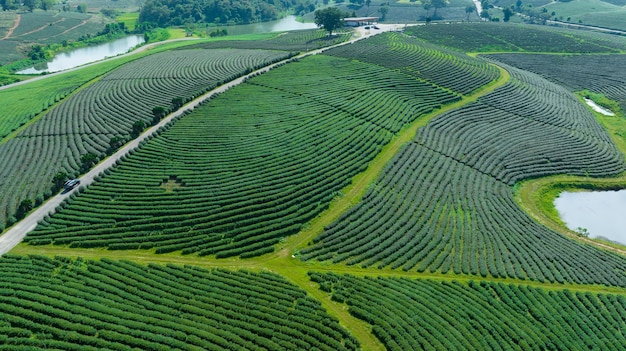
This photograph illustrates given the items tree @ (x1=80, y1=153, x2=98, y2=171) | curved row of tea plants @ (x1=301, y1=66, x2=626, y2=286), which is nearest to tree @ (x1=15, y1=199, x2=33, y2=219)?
tree @ (x1=80, y1=153, x2=98, y2=171)

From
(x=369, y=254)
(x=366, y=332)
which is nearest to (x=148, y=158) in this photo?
(x=369, y=254)

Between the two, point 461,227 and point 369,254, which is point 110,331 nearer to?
point 369,254

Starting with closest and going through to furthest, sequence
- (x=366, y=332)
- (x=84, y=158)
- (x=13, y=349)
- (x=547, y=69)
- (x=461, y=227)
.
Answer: (x=13, y=349) → (x=366, y=332) → (x=461, y=227) → (x=84, y=158) → (x=547, y=69)

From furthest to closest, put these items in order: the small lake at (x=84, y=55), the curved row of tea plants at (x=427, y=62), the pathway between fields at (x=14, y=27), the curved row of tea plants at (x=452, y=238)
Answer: the pathway between fields at (x=14, y=27)
the small lake at (x=84, y=55)
the curved row of tea plants at (x=427, y=62)
the curved row of tea plants at (x=452, y=238)

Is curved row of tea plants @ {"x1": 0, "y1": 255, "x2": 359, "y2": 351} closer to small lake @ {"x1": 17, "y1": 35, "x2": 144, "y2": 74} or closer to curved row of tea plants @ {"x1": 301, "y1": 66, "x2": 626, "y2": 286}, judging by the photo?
curved row of tea plants @ {"x1": 301, "y1": 66, "x2": 626, "y2": 286}

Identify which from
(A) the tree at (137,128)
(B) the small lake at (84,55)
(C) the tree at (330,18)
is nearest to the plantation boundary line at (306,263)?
(A) the tree at (137,128)

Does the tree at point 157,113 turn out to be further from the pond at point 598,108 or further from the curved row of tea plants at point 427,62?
the pond at point 598,108
